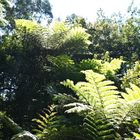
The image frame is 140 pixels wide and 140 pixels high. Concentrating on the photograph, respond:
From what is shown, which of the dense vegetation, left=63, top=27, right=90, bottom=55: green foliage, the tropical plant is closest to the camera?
the tropical plant

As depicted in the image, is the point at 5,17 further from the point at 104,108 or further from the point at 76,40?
the point at 104,108

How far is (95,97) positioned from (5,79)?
3.56 metres

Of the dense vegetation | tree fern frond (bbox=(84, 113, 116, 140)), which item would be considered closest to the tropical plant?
tree fern frond (bbox=(84, 113, 116, 140))

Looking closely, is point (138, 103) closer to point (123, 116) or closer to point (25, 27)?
point (123, 116)

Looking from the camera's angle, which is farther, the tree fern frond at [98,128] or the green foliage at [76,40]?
the green foliage at [76,40]

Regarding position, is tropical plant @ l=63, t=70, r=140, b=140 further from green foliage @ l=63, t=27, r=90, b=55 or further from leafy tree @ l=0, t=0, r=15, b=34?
green foliage @ l=63, t=27, r=90, b=55

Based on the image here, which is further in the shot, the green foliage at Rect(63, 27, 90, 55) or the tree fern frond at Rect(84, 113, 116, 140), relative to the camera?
the green foliage at Rect(63, 27, 90, 55)

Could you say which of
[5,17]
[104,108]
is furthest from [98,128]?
[5,17]

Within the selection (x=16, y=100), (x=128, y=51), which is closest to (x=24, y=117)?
(x=16, y=100)

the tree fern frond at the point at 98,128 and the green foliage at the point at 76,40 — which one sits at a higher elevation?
the green foliage at the point at 76,40

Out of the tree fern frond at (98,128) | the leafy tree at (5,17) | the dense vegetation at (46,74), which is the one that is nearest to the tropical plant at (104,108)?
the tree fern frond at (98,128)

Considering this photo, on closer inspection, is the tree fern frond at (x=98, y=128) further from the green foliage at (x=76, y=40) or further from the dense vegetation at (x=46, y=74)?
the green foliage at (x=76, y=40)

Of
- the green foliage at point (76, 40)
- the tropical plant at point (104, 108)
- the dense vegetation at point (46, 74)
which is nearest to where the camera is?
the tropical plant at point (104, 108)

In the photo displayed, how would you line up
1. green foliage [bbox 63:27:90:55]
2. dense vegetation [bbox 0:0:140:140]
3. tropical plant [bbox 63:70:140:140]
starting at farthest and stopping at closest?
green foliage [bbox 63:27:90:55]
dense vegetation [bbox 0:0:140:140]
tropical plant [bbox 63:70:140:140]
